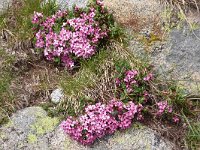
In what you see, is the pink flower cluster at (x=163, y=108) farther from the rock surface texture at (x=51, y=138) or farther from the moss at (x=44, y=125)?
the moss at (x=44, y=125)

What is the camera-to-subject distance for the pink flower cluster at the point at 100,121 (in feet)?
21.2

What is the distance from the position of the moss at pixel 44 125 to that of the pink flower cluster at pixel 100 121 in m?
0.22

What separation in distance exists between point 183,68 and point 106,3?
1789 mm

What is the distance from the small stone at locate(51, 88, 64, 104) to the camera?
707 cm

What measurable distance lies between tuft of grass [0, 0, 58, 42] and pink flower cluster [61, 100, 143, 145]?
2.03m

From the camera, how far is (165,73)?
7449 millimetres

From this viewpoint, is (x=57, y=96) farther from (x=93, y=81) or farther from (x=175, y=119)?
(x=175, y=119)

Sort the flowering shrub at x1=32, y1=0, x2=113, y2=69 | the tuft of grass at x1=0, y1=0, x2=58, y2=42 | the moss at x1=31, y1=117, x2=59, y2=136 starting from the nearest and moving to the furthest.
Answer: the moss at x1=31, y1=117, x2=59, y2=136 < the flowering shrub at x1=32, y1=0, x2=113, y2=69 < the tuft of grass at x1=0, y1=0, x2=58, y2=42

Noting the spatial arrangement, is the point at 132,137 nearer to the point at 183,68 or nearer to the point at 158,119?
the point at 158,119

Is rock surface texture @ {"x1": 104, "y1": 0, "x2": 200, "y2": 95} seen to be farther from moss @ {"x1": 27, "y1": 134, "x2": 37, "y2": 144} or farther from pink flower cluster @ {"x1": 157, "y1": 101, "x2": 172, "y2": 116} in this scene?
moss @ {"x1": 27, "y1": 134, "x2": 37, "y2": 144}

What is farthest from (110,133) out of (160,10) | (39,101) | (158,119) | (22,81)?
(160,10)

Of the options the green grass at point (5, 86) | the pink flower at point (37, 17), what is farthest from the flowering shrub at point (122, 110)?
the pink flower at point (37, 17)

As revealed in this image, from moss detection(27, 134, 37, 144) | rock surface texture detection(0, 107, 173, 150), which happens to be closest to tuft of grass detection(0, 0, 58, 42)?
rock surface texture detection(0, 107, 173, 150)

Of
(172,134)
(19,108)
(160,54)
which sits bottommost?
(172,134)
